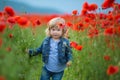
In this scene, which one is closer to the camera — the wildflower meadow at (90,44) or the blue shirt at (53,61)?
the wildflower meadow at (90,44)

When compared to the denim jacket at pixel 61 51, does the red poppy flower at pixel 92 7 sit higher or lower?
higher

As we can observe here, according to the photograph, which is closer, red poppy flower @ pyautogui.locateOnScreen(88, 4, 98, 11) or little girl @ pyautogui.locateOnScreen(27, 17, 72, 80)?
little girl @ pyautogui.locateOnScreen(27, 17, 72, 80)

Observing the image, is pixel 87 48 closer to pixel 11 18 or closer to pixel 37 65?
pixel 11 18

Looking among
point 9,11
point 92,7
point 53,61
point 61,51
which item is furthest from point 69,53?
point 9,11

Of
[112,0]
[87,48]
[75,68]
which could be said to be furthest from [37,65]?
[112,0]

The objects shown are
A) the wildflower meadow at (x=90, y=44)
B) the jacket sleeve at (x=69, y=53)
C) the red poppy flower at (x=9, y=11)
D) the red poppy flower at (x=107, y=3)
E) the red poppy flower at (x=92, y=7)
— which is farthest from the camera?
the red poppy flower at (x=92, y=7)

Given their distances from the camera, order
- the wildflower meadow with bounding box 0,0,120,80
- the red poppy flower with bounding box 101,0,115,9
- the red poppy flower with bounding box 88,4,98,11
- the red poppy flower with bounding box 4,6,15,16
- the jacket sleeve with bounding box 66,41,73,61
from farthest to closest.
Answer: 1. the red poppy flower with bounding box 88,4,98,11
2. the jacket sleeve with bounding box 66,41,73,61
3. the red poppy flower with bounding box 101,0,115,9
4. the red poppy flower with bounding box 4,6,15,16
5. the wildflower meadow with bounding box 0,0,120,80

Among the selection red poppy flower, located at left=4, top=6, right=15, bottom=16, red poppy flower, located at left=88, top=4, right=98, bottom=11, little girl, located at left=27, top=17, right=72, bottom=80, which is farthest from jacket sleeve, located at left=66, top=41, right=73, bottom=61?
red poppy flower, located at left=4, top=6, right=15, bottom=16

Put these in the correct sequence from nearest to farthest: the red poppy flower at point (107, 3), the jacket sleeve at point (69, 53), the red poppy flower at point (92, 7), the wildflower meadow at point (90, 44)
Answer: the wildflower meadow at point (90, 44) → the red poppy flower at point (107, 3) → the jacket sleeve at point (69, 53) → the red poppy flower at point (92, 7)

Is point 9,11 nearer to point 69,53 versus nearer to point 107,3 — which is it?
point 69,53

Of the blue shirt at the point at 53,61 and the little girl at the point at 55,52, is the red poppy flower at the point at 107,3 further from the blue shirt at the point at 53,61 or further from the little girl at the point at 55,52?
the blue shirt at the point at 53,61

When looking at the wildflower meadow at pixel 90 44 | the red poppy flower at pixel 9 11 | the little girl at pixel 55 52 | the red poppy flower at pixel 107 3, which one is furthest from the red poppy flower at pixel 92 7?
the red poppy flower at pixel 9 11

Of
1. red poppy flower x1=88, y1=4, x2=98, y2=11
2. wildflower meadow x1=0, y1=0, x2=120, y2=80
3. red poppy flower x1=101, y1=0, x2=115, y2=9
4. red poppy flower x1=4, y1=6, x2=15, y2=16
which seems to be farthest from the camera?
red poppy flower x1=88, y1=4, x2=98, y2=11

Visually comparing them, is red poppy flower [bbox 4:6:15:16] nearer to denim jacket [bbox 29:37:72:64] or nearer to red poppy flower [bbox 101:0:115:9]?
denim jacket [bbox 29:37:72:64]
